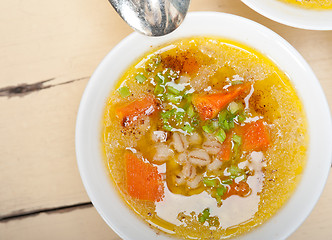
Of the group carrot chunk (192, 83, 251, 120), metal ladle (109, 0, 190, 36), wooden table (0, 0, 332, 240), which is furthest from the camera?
wooden table (0, 0, 332, 240)

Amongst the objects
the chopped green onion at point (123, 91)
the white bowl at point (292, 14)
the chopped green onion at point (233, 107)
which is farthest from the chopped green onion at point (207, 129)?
the white bowl at point (292, 14)

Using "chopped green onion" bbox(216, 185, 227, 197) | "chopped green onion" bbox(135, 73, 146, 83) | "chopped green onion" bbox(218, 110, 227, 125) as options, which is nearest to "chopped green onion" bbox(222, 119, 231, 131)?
"chopped green onion" bbox(218, 110, 227, 125)

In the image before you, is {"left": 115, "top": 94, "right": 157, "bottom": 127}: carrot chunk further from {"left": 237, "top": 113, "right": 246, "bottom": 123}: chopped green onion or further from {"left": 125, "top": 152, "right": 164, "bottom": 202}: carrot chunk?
{"left": 237, "top": 113, "right": 246, "bottom": 123}: chopped green onion

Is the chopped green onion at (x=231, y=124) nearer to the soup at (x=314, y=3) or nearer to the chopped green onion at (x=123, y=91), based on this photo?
the chopped green onion at (x=123, y=91)

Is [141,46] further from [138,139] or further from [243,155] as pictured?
[243,155]

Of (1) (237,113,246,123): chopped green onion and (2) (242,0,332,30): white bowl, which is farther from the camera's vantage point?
(1) (237,113,246,123): chopped green onion

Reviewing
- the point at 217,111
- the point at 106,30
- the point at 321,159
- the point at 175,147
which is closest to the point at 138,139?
the point at 175,147
